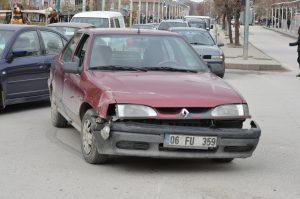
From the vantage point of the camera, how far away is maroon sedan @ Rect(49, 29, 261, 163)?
6363 millimetres

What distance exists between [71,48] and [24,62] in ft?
7.89

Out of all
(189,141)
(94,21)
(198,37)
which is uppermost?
Answer: (94,21)

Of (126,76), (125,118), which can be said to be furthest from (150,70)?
(125,118)

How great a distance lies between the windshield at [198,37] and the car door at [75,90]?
1177 centimetres

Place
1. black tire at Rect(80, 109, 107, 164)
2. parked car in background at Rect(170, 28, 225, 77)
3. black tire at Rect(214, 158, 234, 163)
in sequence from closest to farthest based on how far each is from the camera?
black tire at Rect(80, 109, 107, 164)
black tire at Rect(214, 158, 234, 163)
parked car in background at Rect(170, 28, 225, 77)

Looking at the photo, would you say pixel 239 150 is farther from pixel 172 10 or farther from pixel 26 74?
pixel 172 10

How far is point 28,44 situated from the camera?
11398 millimetres

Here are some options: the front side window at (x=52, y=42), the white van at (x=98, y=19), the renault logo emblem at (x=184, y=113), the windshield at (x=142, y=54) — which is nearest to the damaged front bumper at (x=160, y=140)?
the renault logo emblem at (x=184, y=113)

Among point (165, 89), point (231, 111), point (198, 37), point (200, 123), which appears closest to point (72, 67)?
point (165, 89)

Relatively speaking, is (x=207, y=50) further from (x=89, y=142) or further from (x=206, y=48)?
(x=89, y=142)

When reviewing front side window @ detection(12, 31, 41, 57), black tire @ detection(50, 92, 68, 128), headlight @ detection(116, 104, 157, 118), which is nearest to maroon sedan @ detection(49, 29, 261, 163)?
headlight @ detection(116, 104, 157, 118)

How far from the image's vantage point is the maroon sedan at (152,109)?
20.9 ft

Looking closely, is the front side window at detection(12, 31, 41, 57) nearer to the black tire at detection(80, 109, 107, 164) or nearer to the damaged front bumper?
the black tire at detection(80, 109, 107, 164)

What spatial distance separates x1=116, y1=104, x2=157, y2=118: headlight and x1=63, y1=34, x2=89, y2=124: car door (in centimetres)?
99
